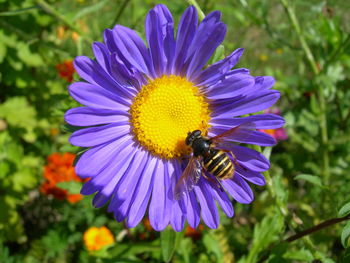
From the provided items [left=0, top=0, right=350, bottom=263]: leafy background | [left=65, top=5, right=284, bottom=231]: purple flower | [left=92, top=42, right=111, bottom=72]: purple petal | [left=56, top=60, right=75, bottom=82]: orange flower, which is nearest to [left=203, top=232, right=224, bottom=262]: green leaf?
[left=0, top=0, right=350, bottom=263]: leafy background

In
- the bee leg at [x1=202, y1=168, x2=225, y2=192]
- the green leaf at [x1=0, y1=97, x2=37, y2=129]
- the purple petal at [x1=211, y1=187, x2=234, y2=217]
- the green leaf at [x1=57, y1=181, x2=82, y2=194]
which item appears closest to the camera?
the purple petal at [x1=211, y1=187, x2=234, y2=217]

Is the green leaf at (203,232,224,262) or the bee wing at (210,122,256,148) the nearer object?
the bee wing at (210,122,256,148)

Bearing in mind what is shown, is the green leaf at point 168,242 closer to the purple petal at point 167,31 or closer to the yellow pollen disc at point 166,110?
the yellow pollen disc at point 166,110

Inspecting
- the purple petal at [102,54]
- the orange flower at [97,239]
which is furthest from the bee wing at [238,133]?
the orange flower at [97,239]

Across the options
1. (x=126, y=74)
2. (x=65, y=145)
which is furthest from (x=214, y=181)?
(x=65, y=145)

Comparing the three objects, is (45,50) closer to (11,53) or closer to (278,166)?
(11,53)

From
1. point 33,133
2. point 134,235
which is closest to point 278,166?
point 134,235

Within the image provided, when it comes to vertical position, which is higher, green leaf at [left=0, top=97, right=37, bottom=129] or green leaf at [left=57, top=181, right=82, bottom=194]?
green leaf at [left=0, top=97, right=37, bottom=129]

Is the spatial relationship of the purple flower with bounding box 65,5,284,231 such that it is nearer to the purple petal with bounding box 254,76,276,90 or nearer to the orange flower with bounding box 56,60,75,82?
the purple petal with bounding box 254,76,276,90
